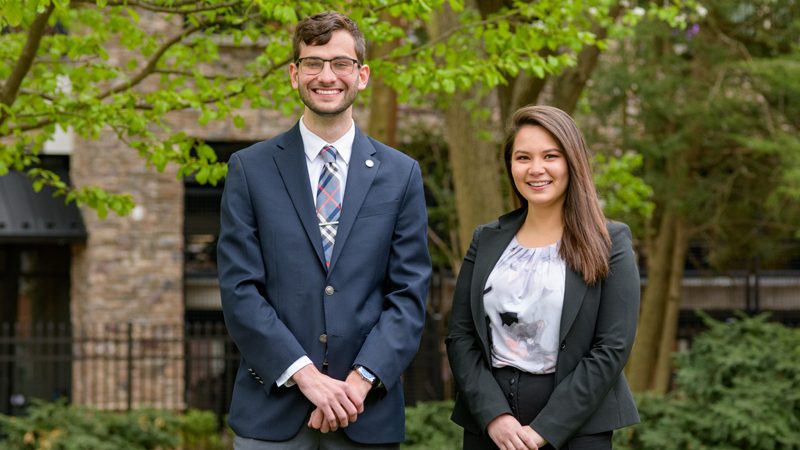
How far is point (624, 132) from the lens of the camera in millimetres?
13141

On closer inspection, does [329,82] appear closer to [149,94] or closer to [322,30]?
[322,30]

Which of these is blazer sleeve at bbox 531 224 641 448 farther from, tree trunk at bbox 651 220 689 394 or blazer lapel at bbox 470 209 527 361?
tree trunk at bbox 651 220 689 394

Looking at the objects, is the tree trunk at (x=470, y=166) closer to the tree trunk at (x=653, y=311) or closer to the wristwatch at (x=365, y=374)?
the tree trunk at (x=653, y=311)

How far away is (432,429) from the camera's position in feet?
27.0

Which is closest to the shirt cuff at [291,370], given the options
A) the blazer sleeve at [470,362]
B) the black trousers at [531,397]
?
the blazer sleeve at [470,362]

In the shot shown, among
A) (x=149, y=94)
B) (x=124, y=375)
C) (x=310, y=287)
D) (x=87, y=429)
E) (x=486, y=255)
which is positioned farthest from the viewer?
(x=124, y=375)

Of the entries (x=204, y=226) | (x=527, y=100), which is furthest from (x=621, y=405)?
(x=204, y=226)

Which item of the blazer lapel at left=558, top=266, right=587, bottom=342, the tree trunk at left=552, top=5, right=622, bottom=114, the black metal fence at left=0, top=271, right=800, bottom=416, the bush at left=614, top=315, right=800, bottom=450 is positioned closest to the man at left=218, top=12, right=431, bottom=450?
the blazer lapel at left=558, top=266, right=587, bottom=342

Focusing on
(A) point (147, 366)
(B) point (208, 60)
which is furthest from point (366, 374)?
(A) point (147, 366)

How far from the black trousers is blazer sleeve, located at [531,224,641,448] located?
0.05 metres

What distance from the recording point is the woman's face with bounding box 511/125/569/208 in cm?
381

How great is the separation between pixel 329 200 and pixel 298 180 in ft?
0.42

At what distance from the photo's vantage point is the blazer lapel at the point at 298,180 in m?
3.70

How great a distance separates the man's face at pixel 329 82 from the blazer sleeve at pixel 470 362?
752 mm
